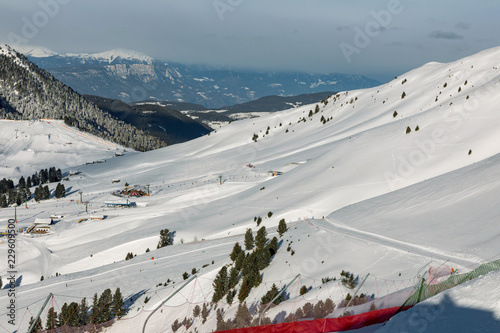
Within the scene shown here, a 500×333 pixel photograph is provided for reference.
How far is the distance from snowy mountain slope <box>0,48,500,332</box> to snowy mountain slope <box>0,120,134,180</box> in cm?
4121

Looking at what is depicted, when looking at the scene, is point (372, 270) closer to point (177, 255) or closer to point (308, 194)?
point (177, 255)

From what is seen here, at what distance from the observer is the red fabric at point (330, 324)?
53.8 ft

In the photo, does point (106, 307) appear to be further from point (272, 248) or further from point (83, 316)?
point (272, 248)

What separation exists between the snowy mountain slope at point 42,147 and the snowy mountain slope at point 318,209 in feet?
135

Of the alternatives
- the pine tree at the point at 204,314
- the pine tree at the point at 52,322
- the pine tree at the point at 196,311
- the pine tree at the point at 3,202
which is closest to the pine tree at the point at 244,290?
the pine tree at the point at 204,314

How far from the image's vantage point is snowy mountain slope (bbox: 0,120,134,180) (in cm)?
15644

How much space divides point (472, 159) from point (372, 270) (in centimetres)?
4024

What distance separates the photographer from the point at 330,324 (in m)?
16.4

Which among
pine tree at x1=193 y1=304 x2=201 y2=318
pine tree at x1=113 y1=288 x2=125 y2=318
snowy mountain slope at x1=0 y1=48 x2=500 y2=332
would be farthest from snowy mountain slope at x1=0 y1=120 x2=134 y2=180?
pine tree at x1=193 y1=304 x2=201 y2=318

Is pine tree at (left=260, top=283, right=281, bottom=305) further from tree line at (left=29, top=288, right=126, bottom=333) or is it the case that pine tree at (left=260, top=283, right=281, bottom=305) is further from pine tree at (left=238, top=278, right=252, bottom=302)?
tree line at (left=29, top=288, right=126, bottom=333)

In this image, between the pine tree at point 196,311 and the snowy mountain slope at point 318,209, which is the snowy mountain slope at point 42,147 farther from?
the pine tree at point 196,311

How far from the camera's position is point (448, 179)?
149ft

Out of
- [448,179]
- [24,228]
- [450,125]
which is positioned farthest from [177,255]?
[450,125]

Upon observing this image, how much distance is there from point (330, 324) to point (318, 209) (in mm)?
38264
